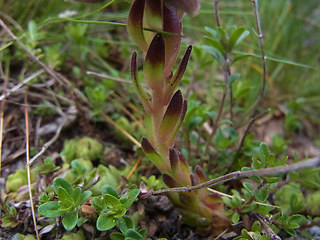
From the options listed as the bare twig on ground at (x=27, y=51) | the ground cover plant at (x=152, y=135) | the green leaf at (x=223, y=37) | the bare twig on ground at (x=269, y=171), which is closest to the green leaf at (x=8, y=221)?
the ground cover plant at (x=152, y=135)

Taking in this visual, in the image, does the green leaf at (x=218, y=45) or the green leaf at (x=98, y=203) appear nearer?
the green leaf at (x=98, y=203)

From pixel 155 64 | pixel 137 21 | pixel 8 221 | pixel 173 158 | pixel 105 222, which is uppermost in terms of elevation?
pixel 137 21

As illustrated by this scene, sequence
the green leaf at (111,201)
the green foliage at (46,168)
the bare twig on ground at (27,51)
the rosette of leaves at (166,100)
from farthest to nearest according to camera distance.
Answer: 1. the bare twig on ground at (27,51)
2. the green foliage at (46,168)
3. the green leaf at (111,201)
4. the rosette of leaves at (166,100)

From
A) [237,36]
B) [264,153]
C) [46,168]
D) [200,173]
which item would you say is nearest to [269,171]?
[264,153]

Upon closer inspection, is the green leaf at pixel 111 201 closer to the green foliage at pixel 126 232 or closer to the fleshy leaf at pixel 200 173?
the green foliage at pixel 126 232

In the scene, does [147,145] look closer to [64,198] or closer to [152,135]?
[152,135]

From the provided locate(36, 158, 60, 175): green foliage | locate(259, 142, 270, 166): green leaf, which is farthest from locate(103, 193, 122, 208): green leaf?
locate(259, 142, 270, 166): green leaf

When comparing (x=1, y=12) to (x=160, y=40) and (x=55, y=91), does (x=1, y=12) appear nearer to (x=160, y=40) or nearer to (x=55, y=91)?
(x=55, y=91)
